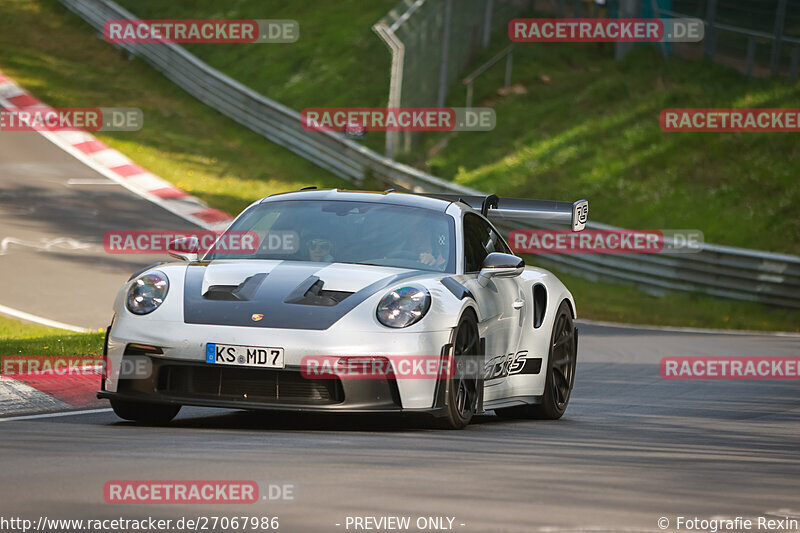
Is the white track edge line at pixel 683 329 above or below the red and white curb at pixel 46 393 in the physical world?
above

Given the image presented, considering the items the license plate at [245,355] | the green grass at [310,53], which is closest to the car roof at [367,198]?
the license plate at [245,355]

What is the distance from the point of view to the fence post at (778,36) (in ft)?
94.6

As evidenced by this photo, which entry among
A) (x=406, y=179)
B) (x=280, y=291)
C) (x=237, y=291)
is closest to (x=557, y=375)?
(x=280, y=291)

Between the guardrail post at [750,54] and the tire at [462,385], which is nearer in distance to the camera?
the tire at [462,385]

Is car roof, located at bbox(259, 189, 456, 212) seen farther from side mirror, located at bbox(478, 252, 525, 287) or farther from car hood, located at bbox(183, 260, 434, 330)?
car hood, located at bbox(183, 260, 434, 330)

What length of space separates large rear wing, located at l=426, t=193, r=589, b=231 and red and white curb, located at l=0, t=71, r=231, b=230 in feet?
42.4

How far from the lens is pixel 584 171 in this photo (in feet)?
91.1

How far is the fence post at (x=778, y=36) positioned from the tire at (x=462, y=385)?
22422 millimetres

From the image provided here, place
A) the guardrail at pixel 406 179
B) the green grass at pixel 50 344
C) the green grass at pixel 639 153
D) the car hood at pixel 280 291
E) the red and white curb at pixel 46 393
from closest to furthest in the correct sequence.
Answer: the car hood at pixel 280 291
the red and white curb at pixel 46 393
the green grass at pixel 50 344
the guardrail at pixel 406 179
the green grass at pixel 639 153

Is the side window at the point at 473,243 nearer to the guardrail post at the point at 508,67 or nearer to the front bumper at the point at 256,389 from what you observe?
the front bumper at the point at 256,389

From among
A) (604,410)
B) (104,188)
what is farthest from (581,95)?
(604,410)

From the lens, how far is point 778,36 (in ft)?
96.1

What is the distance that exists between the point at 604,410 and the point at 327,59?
90.6 ft

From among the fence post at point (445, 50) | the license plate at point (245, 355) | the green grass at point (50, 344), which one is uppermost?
the fence post at point (445, 50)
